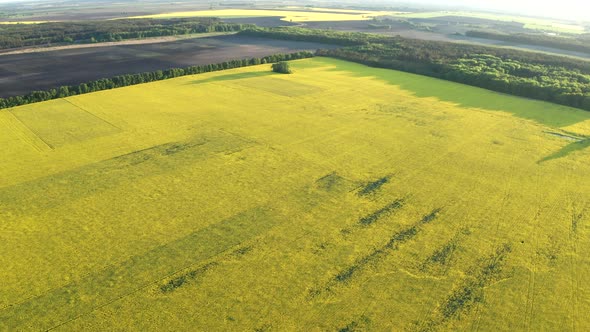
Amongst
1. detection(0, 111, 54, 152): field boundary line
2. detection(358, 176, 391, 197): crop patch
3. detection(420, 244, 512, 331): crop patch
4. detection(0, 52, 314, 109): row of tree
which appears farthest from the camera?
detection(0, 52, 314, 109): row of tree

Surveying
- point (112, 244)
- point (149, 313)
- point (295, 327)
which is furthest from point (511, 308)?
point (112, 244)

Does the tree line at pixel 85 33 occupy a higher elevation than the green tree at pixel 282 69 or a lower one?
higher

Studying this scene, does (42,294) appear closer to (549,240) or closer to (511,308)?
(511,308)

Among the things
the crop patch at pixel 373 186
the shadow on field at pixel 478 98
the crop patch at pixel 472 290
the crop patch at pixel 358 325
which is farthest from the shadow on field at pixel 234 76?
the crop patch at pixel 358 325

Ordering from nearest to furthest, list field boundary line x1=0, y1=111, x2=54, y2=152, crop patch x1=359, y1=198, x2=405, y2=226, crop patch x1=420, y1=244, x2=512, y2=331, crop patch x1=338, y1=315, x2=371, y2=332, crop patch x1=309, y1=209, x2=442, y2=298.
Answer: crop patch x1=338, y1=315, x2=371, y2=332
crop patch x1=420, y1=244, x2=512, y2=331
crop patch x1=309, y1=209, x2=442, y2=298
crop patch x1=359, y1=198, x2=405, y2=226
field boundary line x1=0, y1=111, x2=54, y2=152

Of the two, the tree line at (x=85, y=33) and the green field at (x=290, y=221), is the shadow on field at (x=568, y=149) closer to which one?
the green field at (x=290, y=221)

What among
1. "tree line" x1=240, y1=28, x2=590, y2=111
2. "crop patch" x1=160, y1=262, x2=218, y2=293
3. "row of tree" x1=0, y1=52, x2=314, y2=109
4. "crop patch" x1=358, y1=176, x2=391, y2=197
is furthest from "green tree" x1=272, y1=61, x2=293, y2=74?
"crop patch" x1=160, y1=262, x2=218, y2=293

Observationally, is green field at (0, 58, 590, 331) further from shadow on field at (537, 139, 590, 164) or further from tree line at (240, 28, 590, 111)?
tree line at (240, 28, 590, 111)
